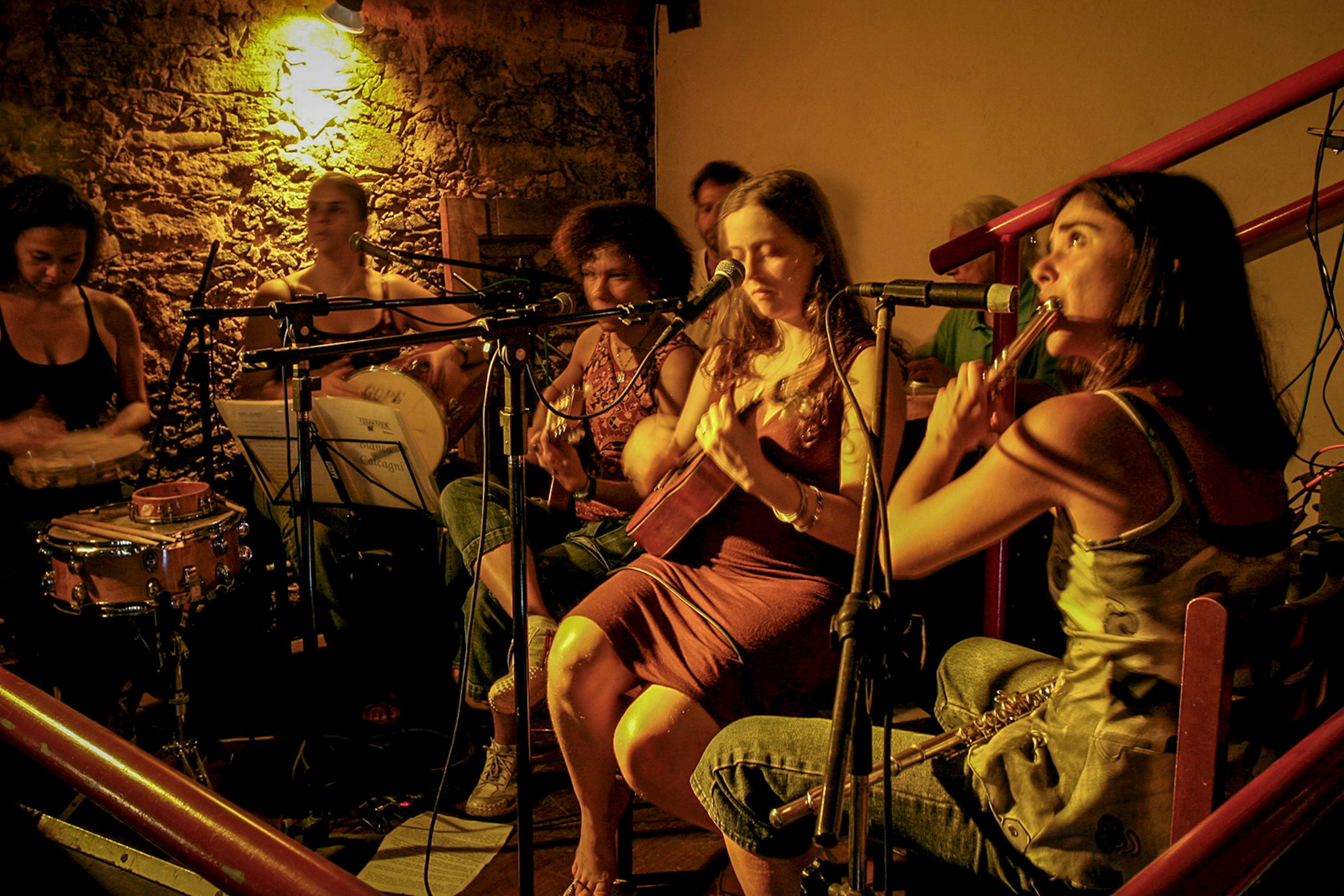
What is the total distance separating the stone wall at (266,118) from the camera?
425 cm

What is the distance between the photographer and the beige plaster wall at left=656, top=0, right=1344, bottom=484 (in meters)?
3.22

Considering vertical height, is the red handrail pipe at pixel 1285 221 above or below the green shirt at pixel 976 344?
above

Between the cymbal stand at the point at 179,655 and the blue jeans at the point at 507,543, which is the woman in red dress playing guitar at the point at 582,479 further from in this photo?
the cymbal stand at the point at 179,655

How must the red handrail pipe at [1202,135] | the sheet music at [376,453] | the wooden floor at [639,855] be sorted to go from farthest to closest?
the sheet music at [376,453]
the wooden floor at [639,855]
the red handrail pipe at [1202,135]

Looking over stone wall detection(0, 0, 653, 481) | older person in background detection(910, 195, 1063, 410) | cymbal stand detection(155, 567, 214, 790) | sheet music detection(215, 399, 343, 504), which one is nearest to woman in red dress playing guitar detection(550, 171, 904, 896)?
older person in background detection(910, 195, 1063, 410)

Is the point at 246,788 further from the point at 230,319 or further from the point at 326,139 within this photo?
the point at 326,139

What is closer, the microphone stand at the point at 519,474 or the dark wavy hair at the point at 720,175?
the microphone stand at the point at 519,474

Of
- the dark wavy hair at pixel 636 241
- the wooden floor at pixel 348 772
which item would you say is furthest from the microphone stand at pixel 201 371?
the dark wavy hair at pixel 636 241

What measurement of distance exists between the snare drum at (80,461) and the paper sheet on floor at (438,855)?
1.78 metres

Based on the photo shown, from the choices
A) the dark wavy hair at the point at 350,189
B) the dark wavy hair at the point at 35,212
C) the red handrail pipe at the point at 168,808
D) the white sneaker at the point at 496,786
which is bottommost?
the white sneaker at the point at 496,786

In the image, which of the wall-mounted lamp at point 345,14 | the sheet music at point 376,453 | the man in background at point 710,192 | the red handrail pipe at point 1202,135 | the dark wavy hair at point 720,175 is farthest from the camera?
the wall-mounted lamp at point 345,14

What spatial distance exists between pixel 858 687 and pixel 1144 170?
1.16 metres

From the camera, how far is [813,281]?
2.15 meters

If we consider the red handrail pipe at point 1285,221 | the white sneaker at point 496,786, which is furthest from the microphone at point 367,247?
the red handrail pipe at point 1285,221
